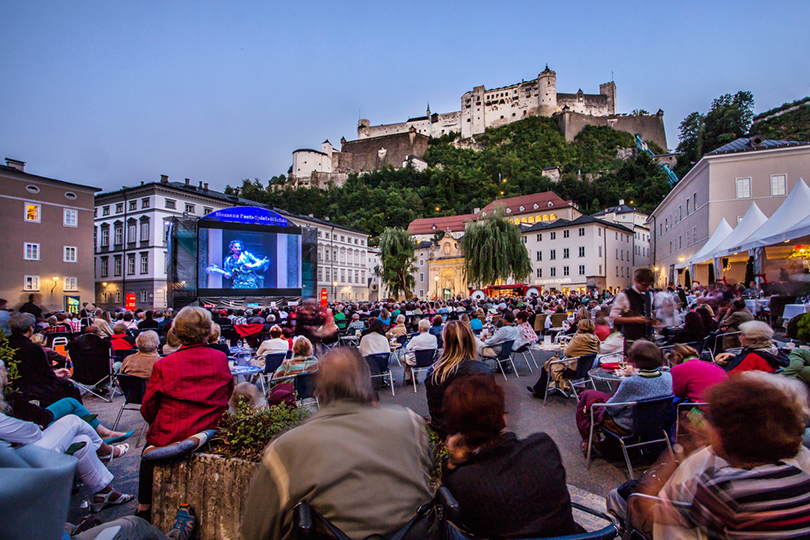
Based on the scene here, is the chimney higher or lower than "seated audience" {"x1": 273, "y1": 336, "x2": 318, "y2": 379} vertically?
higher

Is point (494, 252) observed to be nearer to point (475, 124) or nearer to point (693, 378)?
point (693, 378)

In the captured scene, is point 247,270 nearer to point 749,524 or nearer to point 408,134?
point 749,524

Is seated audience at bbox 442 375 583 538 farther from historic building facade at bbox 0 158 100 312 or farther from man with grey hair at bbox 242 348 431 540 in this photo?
historic building facade at bbox 0 158 100 312

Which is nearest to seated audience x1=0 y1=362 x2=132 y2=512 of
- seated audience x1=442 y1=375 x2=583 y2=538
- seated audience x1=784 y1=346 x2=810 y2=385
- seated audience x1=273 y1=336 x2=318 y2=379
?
seated audience x1=273 y1=336 x2=318 y2=379

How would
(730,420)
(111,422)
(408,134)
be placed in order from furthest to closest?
(408,134)
(111,422)
(730,420)

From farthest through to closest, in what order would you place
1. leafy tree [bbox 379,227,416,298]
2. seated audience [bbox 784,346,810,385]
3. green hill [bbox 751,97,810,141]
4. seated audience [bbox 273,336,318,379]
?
1. green hill [bbox 751,97,810,141]
2. leafy tree [bbox 379,227,416,298]
3. seated audience [bbox 273,336,318,379]
4. seated audience [bbox 784,346,810,385]

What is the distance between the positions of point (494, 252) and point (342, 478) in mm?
30765

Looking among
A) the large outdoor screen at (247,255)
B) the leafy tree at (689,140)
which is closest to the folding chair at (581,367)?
the large outdoor screen at (247,255)

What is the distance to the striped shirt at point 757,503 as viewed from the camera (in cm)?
137

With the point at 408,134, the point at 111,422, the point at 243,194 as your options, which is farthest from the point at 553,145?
the point at 111,422

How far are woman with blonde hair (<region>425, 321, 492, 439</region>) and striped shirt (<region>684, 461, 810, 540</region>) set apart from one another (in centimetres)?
186

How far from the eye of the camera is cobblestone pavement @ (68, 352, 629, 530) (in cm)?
318

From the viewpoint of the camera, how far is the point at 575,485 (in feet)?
11.8

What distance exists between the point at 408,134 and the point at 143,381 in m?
95.4
